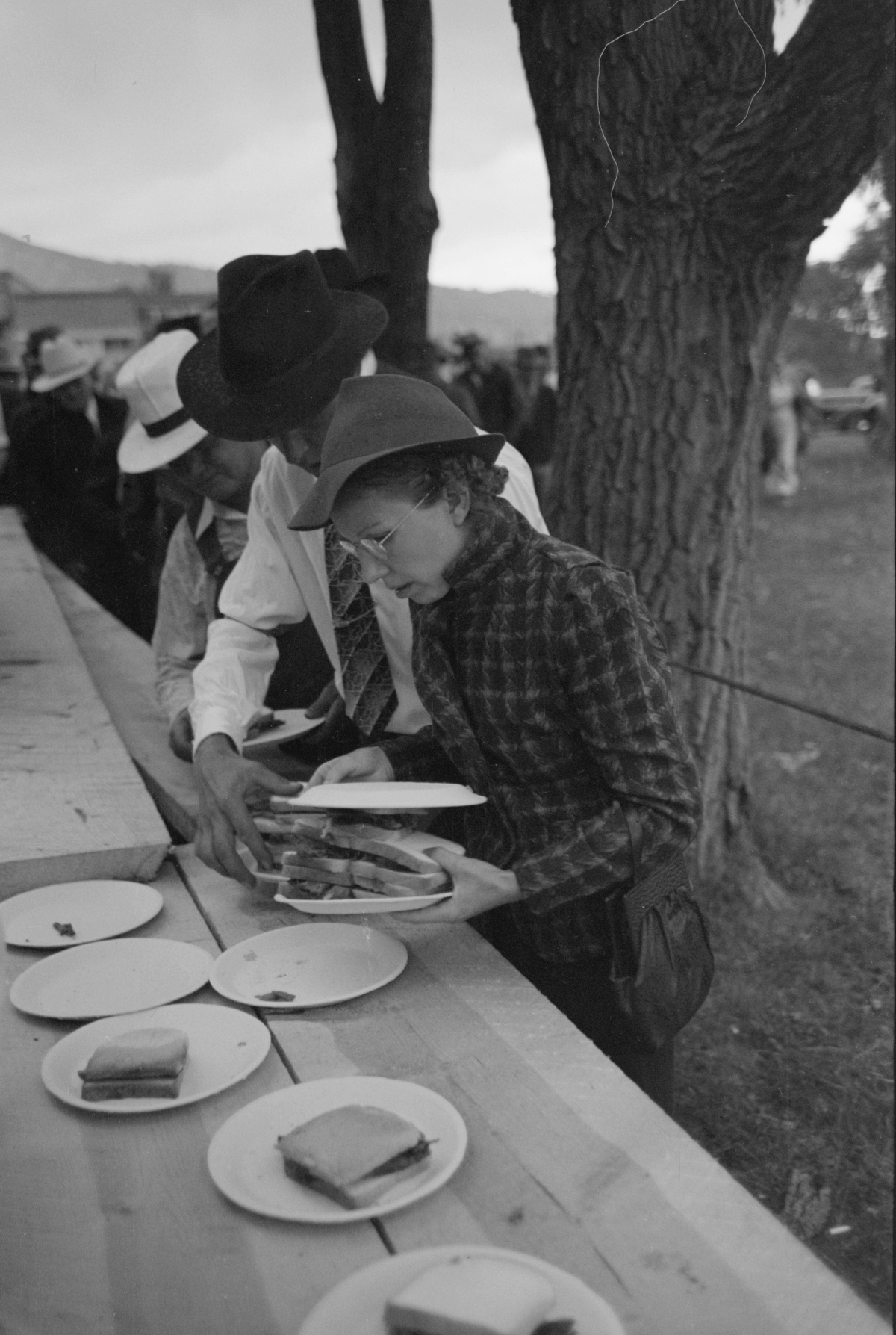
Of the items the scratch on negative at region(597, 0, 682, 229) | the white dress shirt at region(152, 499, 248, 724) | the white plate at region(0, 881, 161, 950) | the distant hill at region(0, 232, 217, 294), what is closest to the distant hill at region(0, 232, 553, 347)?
the distant hill at region(0, 232, 217, 294)

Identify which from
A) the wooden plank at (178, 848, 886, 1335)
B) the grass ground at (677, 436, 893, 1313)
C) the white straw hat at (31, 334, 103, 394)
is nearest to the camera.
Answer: the wooden plank at (178, 848, 886, 1335)

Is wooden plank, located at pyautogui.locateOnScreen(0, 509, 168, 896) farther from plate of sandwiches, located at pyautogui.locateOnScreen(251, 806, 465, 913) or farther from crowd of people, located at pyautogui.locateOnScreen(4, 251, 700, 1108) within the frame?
plate of sandwiches, located at pyautogui.locateOnScreen(251, 806, 465, 913)

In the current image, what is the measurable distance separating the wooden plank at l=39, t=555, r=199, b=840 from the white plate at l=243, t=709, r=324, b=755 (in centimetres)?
19

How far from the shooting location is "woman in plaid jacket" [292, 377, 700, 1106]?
1.75 m

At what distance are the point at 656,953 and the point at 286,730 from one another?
1.11m

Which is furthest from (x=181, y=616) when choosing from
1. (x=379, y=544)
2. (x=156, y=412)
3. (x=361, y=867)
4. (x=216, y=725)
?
(x=361, y=867)

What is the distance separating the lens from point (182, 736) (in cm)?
289

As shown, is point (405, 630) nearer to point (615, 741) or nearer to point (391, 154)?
point (615, 741)

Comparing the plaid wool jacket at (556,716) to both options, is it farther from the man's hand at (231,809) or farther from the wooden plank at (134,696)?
the wooden plank at (134,696)

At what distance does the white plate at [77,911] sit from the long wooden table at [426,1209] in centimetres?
28

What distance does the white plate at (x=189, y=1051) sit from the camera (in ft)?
4.77

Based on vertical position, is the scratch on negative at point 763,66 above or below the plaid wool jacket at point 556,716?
above

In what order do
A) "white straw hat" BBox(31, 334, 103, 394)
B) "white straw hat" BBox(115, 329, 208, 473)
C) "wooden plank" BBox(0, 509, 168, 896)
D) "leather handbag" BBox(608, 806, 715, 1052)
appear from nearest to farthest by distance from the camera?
"leather handbag" BBox(608, 806, 715, 1052) < "wooden plank" BBox(0, 509, 168, 896) < "white straw hat" BBox(115, 329, 208, 473) < "white straw hat" BBox(31, 334, 103, 394)

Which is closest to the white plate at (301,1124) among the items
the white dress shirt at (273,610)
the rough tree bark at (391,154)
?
the white dress shirt at (273,610)
